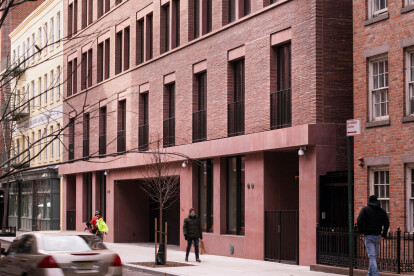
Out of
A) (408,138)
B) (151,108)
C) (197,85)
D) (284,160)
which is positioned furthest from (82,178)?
(408,138)

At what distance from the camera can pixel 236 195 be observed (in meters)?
28.0

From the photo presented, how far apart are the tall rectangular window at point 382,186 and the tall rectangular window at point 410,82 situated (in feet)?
5.59

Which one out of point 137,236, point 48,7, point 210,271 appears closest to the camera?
point 210,271

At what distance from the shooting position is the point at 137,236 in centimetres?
3962

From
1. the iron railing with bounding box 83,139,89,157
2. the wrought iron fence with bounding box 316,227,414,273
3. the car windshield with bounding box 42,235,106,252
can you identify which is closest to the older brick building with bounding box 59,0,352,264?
the iron railing with bounding box 83,139,89,157

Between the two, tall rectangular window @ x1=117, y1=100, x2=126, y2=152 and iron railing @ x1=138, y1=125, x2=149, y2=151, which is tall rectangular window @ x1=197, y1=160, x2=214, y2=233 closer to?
iron railing @ x1=138, y1=125, x2=149, y2=151

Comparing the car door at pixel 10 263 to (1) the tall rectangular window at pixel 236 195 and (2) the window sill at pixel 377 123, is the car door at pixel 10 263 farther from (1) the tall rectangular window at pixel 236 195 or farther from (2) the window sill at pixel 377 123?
(1) the tall rectangular window at pixel 236 195

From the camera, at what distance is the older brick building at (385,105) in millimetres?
18984

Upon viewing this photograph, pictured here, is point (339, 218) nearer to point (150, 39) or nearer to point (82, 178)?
point (150, 39)

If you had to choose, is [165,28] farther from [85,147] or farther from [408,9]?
[408,9]

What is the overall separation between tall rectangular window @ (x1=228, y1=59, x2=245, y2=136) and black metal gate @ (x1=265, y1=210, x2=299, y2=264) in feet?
12.1

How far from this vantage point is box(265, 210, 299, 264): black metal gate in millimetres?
23938

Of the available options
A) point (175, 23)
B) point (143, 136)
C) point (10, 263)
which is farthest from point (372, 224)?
point (143, 136)

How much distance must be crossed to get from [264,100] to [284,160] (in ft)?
6.77
